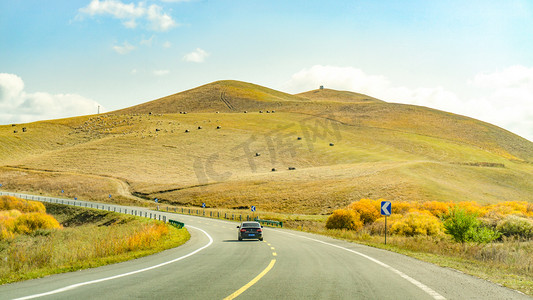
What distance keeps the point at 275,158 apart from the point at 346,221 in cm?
5882

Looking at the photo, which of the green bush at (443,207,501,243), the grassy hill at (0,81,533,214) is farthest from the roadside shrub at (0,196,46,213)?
the green bush at (443,207,501,243)

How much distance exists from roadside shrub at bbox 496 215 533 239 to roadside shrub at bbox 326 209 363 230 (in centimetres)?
1288

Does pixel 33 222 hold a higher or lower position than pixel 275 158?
lower

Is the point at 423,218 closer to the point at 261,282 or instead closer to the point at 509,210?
the point at 509,210

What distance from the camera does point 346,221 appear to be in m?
42.2

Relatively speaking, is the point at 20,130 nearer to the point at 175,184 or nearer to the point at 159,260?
the point at 175,184

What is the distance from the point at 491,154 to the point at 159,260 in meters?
117

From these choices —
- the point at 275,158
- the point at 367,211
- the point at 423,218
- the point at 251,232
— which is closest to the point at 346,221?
the point at 367,211

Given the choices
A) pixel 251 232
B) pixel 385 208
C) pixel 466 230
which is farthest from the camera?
pixel 251 232

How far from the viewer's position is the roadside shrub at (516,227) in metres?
31.5

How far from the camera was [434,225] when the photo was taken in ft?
105

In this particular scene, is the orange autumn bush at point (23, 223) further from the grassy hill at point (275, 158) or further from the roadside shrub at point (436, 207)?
the roadside shrub at point (436, 207)

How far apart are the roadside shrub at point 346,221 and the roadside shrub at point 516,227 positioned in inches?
507

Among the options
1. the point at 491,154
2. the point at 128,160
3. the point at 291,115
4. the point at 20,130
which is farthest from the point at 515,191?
the point at 20,130
